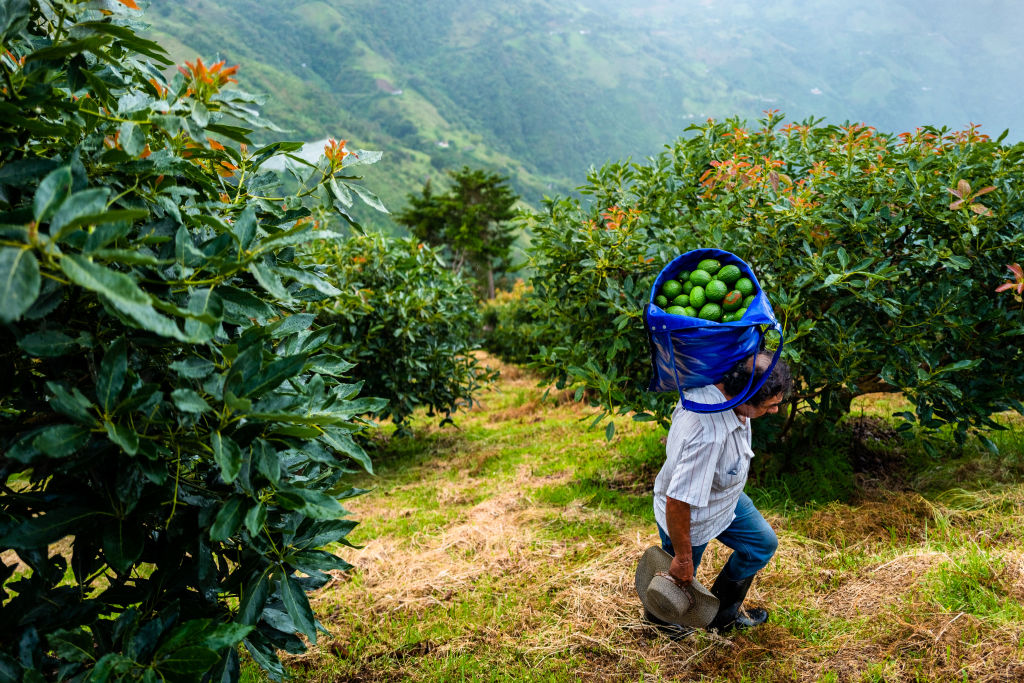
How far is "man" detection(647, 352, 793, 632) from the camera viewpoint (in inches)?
98.7

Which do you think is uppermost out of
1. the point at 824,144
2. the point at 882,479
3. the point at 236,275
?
the point at 824,144

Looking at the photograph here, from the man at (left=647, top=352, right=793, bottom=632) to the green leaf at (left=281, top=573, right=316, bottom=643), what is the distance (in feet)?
5.20

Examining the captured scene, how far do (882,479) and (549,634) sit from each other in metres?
3.35

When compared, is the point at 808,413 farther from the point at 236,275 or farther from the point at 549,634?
the point at 236,275

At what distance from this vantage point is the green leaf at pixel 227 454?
1.24 metres

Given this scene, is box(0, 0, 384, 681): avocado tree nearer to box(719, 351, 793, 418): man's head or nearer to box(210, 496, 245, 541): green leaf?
box(210, 496, 245, 541): green leaf

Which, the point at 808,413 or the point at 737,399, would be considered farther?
the point at 808,413

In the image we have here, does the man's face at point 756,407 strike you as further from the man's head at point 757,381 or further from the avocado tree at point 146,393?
the avocado tree at point 146,393

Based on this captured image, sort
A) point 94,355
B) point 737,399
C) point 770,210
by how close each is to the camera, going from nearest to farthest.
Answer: point 94,355
point 737,399
point 770,210

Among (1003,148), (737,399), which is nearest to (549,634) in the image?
(737,399)

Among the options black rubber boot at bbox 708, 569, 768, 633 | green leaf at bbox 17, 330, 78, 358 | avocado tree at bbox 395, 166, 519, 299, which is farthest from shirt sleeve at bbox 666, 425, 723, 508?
avocado tree at bbox 395, 166, 519, 299

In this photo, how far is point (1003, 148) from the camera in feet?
14.1

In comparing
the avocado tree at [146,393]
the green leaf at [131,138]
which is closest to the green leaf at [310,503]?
the avocado tree at [146,393]

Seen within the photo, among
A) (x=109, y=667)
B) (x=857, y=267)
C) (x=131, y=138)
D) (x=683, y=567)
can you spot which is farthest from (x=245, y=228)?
(x=857, y=267)
